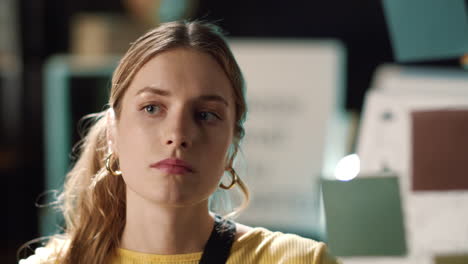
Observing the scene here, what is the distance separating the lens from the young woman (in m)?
1.05

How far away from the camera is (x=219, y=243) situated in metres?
1.15

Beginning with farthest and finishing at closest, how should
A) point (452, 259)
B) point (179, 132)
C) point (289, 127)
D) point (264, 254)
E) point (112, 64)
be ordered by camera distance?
point (112, 64) → point (289, 127) → point (452, 259) → point (264, 254) → point (179, 132)

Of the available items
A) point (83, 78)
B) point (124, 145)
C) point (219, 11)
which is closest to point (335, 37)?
point (219, 11)

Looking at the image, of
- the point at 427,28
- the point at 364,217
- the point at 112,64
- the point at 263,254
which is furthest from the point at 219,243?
the point at 112,64

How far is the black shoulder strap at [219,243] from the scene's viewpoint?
113 centimetres

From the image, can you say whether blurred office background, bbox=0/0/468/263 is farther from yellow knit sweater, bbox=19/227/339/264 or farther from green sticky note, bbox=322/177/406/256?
yellow knit sweater, bbox=19/227/339/264

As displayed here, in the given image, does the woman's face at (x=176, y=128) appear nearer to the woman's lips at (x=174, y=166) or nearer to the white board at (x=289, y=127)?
the woman's lips at (x=174, y=166)

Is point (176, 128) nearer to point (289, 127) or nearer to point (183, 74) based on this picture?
point (183, 74)

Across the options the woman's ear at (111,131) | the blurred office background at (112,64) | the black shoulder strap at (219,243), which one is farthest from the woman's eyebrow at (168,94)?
the blurred office background at (112,64)

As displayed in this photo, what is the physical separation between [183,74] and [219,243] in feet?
1.09

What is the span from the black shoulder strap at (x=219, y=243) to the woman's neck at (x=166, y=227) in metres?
0.02

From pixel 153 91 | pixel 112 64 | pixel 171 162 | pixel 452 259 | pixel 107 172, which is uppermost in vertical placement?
pixel 153 91

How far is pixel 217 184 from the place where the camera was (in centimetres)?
110

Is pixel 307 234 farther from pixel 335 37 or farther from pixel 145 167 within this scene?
pixel 145 167
